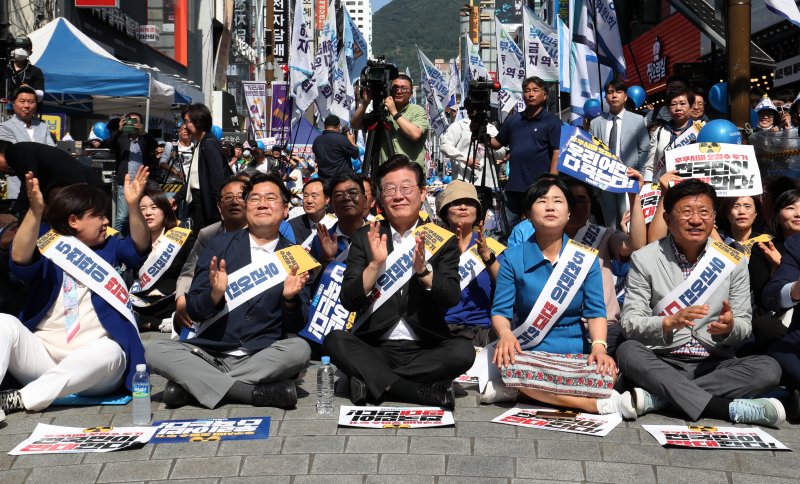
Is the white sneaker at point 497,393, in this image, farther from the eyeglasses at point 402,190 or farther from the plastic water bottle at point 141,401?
the plastic water bottle at point 141,401

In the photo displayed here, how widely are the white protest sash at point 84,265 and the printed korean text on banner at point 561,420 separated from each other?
222 cm

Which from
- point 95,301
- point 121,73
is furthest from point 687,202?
point 121,73

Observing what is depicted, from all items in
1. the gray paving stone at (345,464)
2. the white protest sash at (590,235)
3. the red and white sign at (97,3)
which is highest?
the red and white sign at (97,3)

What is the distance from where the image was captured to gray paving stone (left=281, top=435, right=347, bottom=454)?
14.3 ft

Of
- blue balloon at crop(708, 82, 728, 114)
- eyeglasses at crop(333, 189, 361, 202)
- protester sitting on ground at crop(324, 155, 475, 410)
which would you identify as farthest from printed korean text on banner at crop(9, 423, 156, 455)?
blue balloon at crop(708, 82, 728, 114)

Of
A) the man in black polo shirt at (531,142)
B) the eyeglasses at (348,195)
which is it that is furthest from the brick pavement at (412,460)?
the man in black polo shirt at (531,142)

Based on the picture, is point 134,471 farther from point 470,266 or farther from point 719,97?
point 719,97

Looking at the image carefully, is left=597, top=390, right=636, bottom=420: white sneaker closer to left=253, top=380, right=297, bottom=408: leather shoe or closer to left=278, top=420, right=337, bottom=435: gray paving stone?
left=278, top=420, right=337, bottom=435: gray paving stone

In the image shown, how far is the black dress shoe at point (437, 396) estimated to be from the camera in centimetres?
512

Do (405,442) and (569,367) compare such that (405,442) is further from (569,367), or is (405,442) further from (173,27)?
(173,27)

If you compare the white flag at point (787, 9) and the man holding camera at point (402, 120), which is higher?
the white flag at point (787, 9)

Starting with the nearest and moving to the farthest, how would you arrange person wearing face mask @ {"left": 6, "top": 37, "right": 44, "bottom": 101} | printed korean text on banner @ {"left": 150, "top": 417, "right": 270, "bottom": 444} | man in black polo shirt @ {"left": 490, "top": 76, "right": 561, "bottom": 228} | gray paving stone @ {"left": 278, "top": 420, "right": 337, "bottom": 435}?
printed korean text on banner @ {"left": 150, "top": 417, "right": 270, "bottom": 444} → gray paving stone @ {"left": 278, "top": 420, "right": 337, "bottom": 435} → man in black polo shirt @ {"left": 490, "top": 76, "right": 561, "bottom": 228} → person wearing face mask @ {"left": 6, "top": 37, "right": 44, "bottom": 101}

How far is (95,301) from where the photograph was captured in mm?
5309

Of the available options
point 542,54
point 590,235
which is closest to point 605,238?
point 590,235
